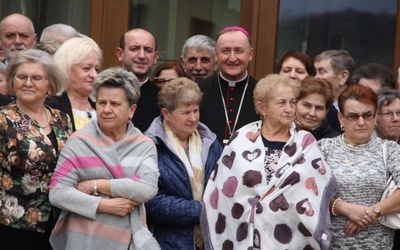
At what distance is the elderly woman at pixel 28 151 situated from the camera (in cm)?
506

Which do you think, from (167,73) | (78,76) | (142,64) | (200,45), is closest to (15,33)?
(142,64)

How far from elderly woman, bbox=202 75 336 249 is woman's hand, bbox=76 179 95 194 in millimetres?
731

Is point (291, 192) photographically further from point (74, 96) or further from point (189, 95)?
point (74, 96)

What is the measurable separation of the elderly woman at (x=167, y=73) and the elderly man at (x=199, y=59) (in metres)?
0.11

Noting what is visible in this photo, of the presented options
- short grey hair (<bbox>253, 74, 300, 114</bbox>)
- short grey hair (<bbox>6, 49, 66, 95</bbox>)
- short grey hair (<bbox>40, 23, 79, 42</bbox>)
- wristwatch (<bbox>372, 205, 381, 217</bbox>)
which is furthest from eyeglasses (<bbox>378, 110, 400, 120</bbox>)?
short grey hair (<bbox>40, 23, 79, 42</bbox>)

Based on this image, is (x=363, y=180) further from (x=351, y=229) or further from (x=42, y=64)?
(x=42, y=64)

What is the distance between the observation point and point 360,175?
5363mm

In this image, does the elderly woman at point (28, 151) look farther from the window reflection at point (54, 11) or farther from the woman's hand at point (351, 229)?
the window reflection at point (54, 11)

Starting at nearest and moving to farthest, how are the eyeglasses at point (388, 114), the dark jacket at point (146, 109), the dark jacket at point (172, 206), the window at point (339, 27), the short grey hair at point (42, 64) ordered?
the short grey hair at point (42, 64), the dark jacket at point (172, 206), the eyeglasses at point (388, 114), the dark jacket at point (146, 109), the window at point (339, 27)

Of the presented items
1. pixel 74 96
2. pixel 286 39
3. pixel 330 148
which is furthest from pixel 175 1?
pixel 330 148

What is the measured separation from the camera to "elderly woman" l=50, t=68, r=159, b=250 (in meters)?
5.05

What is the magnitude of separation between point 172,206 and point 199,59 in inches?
80.4

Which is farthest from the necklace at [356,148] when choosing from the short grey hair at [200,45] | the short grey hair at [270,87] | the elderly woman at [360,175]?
the short grey hair at [200,45]

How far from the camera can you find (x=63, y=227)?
16.8 feet
